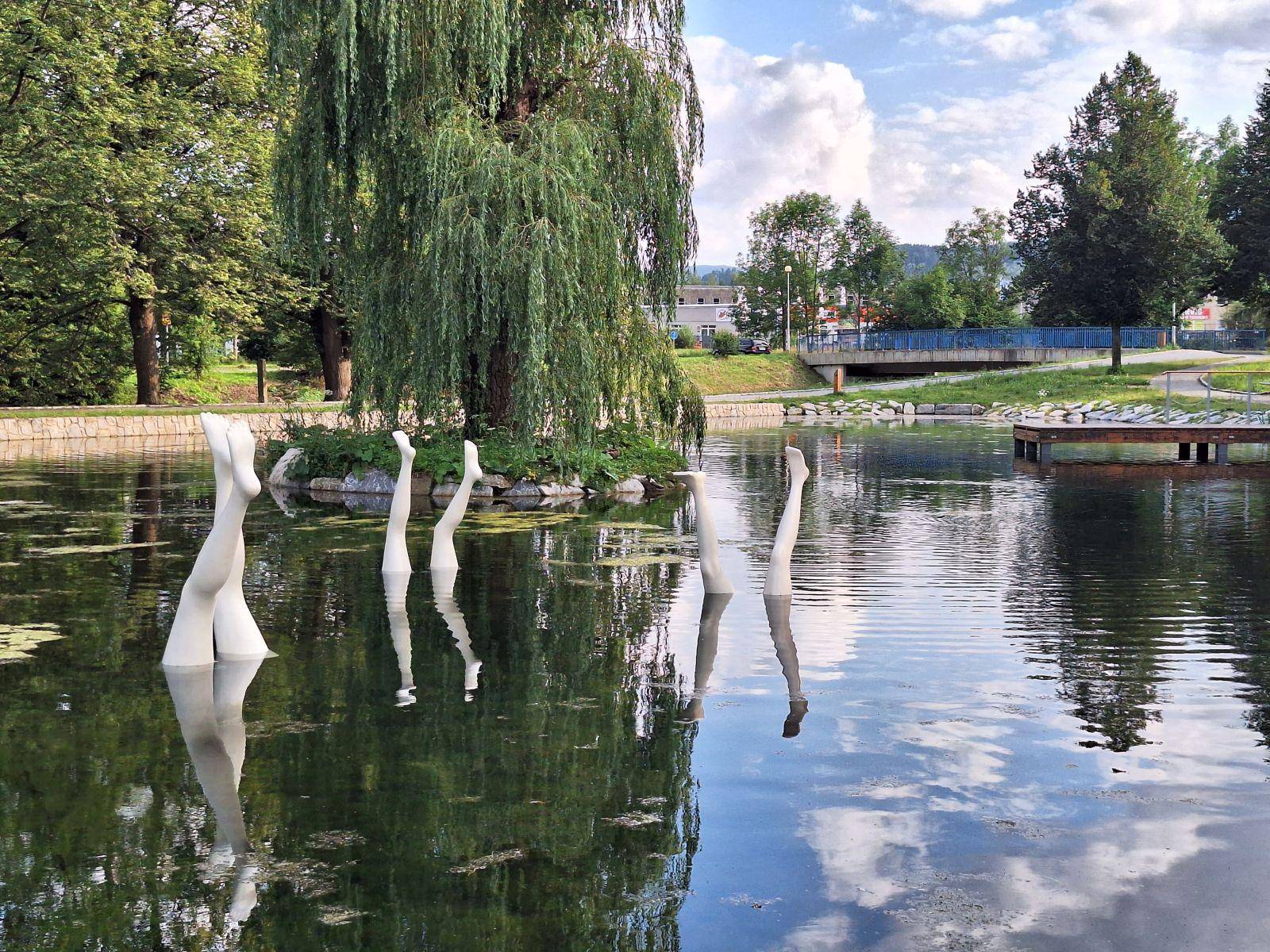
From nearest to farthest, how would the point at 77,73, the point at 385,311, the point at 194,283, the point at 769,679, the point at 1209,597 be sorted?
1. the point at 769,679
2. the point at 1209,597
3. the point at 385,311
4. the point at 77,73
5. the point at 194,283

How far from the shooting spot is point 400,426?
63.7 ft

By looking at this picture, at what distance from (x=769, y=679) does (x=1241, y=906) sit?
11.6ft

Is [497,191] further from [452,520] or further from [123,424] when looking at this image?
[123,424]

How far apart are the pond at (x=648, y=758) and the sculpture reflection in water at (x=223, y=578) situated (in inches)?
10.1

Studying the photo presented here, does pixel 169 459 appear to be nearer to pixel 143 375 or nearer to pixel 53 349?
pixel 143 375

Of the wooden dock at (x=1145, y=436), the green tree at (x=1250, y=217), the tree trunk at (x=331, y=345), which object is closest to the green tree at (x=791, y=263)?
the green tree at (x=1250, y=217)

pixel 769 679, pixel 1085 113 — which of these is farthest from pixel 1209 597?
pixel 1085 113

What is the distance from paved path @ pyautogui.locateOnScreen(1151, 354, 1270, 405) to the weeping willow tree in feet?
70.1

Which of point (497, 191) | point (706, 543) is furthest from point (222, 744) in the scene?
point (497, 191)

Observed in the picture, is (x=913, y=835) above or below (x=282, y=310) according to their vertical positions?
below

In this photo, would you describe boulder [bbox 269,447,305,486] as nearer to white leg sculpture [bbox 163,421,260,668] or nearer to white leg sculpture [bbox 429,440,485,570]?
white leg sculpture [bbox 429,440,485,570]

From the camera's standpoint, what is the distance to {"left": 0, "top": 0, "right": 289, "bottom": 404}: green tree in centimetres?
3228

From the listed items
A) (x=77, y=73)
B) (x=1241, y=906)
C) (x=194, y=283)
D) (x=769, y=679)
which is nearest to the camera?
(x=1241, y=906)

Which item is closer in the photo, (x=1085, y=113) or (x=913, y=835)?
(x=913, y=835)
